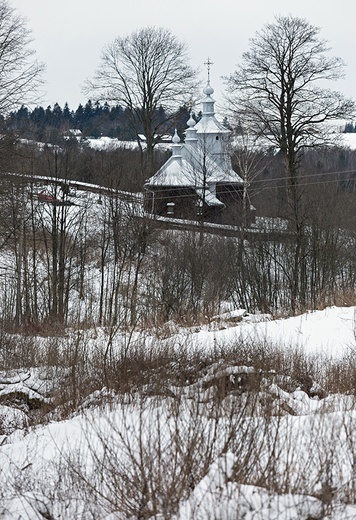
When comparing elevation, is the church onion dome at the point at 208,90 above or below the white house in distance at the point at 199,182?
above

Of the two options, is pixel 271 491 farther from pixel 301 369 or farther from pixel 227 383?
pixel 301 369

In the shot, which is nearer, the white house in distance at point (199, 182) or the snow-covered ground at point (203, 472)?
the snow-covered ground at point (203, 472)

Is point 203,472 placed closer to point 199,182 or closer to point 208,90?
point 199,182

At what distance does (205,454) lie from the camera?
5.23m

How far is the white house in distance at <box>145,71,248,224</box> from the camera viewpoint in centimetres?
3419

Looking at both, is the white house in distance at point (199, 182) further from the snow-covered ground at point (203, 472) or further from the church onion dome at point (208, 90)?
the snow-covered ground at point (203, 472)

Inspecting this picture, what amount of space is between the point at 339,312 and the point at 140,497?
11.6 meters

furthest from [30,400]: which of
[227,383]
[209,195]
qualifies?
[209,195]

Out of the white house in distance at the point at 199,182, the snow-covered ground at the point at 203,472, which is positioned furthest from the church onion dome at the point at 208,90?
the snow-covered ground at the point at 203,472

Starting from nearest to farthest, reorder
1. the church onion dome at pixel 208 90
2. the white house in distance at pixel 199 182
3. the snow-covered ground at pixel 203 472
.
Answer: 1. the snow-covered ground at pixel 203 472
2. the white house in distance at pixel 199 182
3. the church onion dome at pixel 208 90

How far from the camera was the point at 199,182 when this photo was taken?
114 feet

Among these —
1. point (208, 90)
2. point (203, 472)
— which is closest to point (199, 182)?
point (208, 90)

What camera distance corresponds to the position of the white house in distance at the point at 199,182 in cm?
3419

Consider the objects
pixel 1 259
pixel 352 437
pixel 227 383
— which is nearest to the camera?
pixel 352 437
